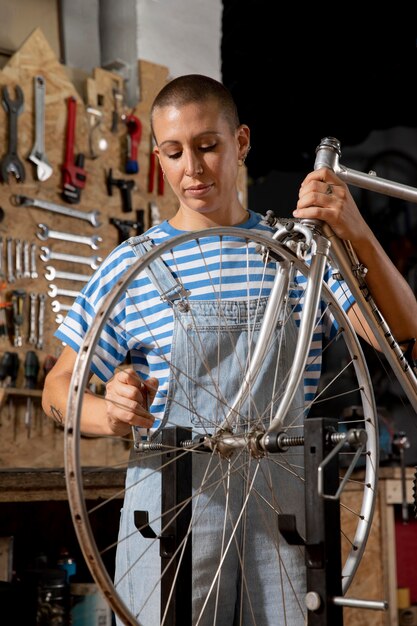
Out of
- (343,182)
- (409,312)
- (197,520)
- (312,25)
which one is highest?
(312,25)

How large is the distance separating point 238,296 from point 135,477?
352 millimetres

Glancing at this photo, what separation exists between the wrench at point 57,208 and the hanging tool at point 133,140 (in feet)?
0.82

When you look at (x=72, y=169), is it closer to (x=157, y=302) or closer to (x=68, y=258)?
(x=68, y=258)

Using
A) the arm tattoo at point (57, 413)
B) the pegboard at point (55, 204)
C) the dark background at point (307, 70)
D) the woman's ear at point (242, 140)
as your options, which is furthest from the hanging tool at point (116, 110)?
the arm tattoo at point (57, 413)

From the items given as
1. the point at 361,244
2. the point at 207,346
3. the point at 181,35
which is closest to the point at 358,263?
the point at 361,244

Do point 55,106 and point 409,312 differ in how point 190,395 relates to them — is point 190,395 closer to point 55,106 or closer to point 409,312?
point 409,312

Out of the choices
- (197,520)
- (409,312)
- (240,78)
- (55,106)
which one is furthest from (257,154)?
(197,520)

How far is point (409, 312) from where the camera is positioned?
61.8 inches

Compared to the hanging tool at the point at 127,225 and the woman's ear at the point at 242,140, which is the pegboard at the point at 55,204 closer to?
the hanging tool at the point at 127,225

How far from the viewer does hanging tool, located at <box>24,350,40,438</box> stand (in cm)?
307

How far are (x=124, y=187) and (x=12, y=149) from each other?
520mm

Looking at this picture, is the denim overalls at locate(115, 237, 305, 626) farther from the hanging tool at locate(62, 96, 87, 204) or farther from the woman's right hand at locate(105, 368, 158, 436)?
the hanging tool at locate(62, 96, 87, 204)

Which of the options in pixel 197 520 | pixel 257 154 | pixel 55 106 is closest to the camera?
pixel 197 520

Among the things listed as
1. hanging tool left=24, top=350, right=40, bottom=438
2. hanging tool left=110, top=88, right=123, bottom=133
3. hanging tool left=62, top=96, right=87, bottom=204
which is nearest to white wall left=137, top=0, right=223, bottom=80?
hanging tool left=110, top=88, right=123, bottom=133
